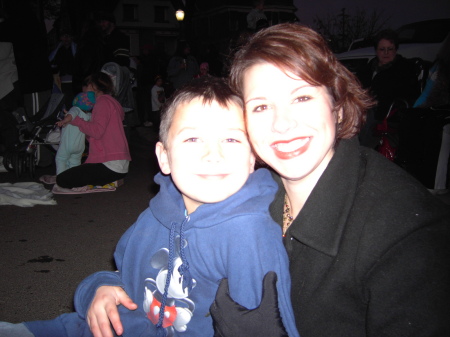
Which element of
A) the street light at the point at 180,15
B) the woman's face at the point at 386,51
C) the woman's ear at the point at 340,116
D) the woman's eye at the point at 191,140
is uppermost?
the street light at the point at 180,15

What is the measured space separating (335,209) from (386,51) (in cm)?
533

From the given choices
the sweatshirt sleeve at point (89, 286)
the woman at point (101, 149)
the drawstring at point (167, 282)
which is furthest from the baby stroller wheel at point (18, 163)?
the drawstring at point (167, 282)

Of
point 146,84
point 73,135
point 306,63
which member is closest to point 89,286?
point 306,63

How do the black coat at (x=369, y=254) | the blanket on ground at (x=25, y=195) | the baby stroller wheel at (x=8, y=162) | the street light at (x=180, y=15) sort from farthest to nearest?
the street light at (x=180, y=15) → the baby stroller wheel at (x=8, y=162) → the blanket on ground at (x=25, y=195) → the black coat at (x=369, y=254)

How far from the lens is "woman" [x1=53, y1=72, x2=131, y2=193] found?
213 inches

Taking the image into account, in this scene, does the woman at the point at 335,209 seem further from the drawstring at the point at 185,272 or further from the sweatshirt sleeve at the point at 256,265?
the drawstring at the point at 185,272

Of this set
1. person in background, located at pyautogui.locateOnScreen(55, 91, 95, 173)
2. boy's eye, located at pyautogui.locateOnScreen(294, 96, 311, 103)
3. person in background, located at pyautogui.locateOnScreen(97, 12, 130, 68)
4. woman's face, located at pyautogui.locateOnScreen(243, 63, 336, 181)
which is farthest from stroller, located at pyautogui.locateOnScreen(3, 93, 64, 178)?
boy's eye, located at pyautogui.locateOnScreen(294, 96, 311, 103)

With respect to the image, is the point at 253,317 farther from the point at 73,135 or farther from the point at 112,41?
the point at 112,41

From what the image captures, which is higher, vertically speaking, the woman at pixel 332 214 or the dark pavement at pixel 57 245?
the woman at pixel 332 214

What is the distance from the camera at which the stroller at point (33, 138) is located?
244 inches

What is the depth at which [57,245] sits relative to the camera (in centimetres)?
378

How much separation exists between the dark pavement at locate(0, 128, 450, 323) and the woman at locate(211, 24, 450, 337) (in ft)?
6.67

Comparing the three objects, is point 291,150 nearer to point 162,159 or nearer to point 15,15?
point 162,159

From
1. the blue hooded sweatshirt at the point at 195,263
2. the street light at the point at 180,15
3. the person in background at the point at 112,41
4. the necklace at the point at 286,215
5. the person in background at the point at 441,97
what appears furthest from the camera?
the street light at the point at 180,15
